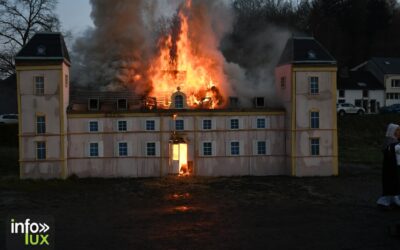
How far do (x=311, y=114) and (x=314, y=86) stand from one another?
85.9 inches

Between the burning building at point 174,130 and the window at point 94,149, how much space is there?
0.25 ft

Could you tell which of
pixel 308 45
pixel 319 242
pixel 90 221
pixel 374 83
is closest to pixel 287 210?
pixel 319 242

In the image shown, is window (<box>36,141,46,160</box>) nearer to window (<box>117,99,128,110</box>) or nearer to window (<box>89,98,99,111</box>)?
window (<box>89,98,99,111</box>)

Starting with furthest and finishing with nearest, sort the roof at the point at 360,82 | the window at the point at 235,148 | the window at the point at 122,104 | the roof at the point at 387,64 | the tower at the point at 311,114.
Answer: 1. the roof at the point at 387,64
2. the roof at the point at 360,82
3. the window at the point at 122,104
4. the window at the point at 235,148
5. the tower at the point at 311,114

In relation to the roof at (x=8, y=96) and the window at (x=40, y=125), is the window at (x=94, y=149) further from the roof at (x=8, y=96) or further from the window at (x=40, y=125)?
the roof at (x=8, y=96)

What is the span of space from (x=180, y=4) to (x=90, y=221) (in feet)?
124

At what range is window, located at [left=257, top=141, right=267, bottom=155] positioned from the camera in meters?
42.5

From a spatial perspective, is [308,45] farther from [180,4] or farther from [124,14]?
[124,14]

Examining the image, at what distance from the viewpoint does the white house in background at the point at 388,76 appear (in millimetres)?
90938

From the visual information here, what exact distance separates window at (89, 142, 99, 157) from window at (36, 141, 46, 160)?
344 centimetres

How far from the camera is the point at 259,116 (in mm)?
42625

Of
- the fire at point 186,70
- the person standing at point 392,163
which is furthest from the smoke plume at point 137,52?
the person standing at point 392,163

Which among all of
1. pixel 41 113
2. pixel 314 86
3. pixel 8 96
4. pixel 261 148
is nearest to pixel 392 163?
pixel 314 86

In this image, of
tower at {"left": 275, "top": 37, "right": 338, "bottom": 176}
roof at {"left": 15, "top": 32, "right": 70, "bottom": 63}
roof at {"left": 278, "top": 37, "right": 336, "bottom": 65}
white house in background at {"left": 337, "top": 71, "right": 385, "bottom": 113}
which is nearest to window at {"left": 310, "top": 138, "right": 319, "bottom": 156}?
tower at {"left": 275, "top": 37, "right": 338, "bottom": 176}
